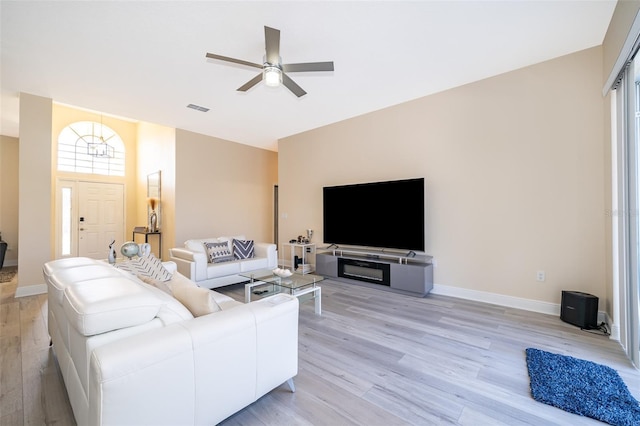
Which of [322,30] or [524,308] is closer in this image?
[322,30]

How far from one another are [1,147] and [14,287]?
3.78 meters

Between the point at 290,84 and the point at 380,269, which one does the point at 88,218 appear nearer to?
the point at 290,84

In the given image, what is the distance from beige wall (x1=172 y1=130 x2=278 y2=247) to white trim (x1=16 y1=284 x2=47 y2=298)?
77.0 inches

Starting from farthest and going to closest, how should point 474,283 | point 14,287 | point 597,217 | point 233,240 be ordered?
point 233,240
point 14,287
point 474,283
point 597,217

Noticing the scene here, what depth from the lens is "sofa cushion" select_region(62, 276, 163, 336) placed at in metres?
1.17

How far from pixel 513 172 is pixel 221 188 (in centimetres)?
551

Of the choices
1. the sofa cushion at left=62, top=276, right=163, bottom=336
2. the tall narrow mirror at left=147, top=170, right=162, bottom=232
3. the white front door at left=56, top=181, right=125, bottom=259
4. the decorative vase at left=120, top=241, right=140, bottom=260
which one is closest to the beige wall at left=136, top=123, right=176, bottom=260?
the tall narrow mirror at left=147, top=170, right=162, bottom=232

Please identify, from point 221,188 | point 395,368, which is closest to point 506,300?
point 395,368

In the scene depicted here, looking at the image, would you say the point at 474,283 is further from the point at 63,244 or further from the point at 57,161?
the point at 57,161

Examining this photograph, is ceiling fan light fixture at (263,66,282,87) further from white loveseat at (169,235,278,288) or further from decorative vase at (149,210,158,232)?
decorative vase at (149,210,158,232)

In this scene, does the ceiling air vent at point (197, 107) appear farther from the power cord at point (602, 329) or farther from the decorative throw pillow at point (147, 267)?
the power cord at point (602, 329)

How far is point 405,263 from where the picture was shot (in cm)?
400

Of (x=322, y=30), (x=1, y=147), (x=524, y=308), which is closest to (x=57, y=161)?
(x=1, y=147)

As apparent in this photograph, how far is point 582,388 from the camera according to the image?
1.83 meters
